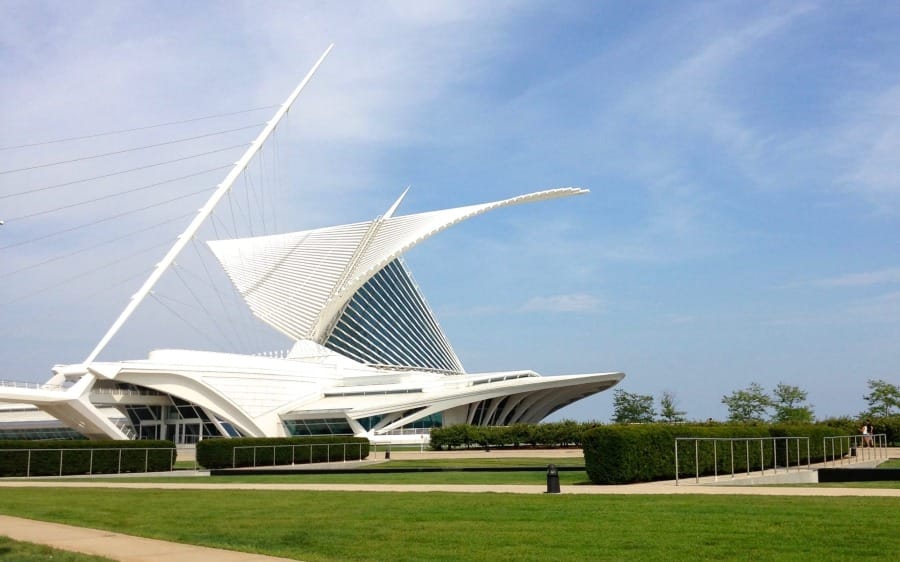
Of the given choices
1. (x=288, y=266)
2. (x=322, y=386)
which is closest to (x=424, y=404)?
(x=322, y=386)

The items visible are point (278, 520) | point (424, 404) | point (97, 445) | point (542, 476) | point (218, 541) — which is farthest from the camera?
point (424, 404)

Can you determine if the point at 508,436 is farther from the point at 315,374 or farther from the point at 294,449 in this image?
the point at 315,374

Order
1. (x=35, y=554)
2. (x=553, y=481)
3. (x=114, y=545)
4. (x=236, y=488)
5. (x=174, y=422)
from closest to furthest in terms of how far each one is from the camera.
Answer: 1. (x=35, y=554)
2. (x=114, y=545)
3. (x=553, y=481)
4. (x=236, y=488)
5. (x=174, y=422)

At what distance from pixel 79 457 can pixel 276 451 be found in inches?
328

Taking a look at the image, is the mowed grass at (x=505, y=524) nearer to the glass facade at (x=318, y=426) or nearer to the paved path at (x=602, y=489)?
the paved path at (x=602, y=489)

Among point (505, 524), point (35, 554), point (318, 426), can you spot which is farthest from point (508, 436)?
point (35, 554)

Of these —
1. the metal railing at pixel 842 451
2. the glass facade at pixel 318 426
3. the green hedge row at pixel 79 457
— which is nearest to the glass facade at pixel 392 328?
the glass facade at pixel 318 426

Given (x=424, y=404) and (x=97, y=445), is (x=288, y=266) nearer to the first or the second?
(x=424, y=404)

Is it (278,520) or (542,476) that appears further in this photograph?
(542,476)

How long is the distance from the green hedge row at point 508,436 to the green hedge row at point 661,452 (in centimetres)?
2742

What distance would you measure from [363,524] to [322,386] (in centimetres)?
5736

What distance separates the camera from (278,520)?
14.4 m

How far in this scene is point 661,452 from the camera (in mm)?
21703

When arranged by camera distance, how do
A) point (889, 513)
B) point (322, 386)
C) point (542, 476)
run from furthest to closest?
point (322, 386), point (542, 476), point (889, 513)
